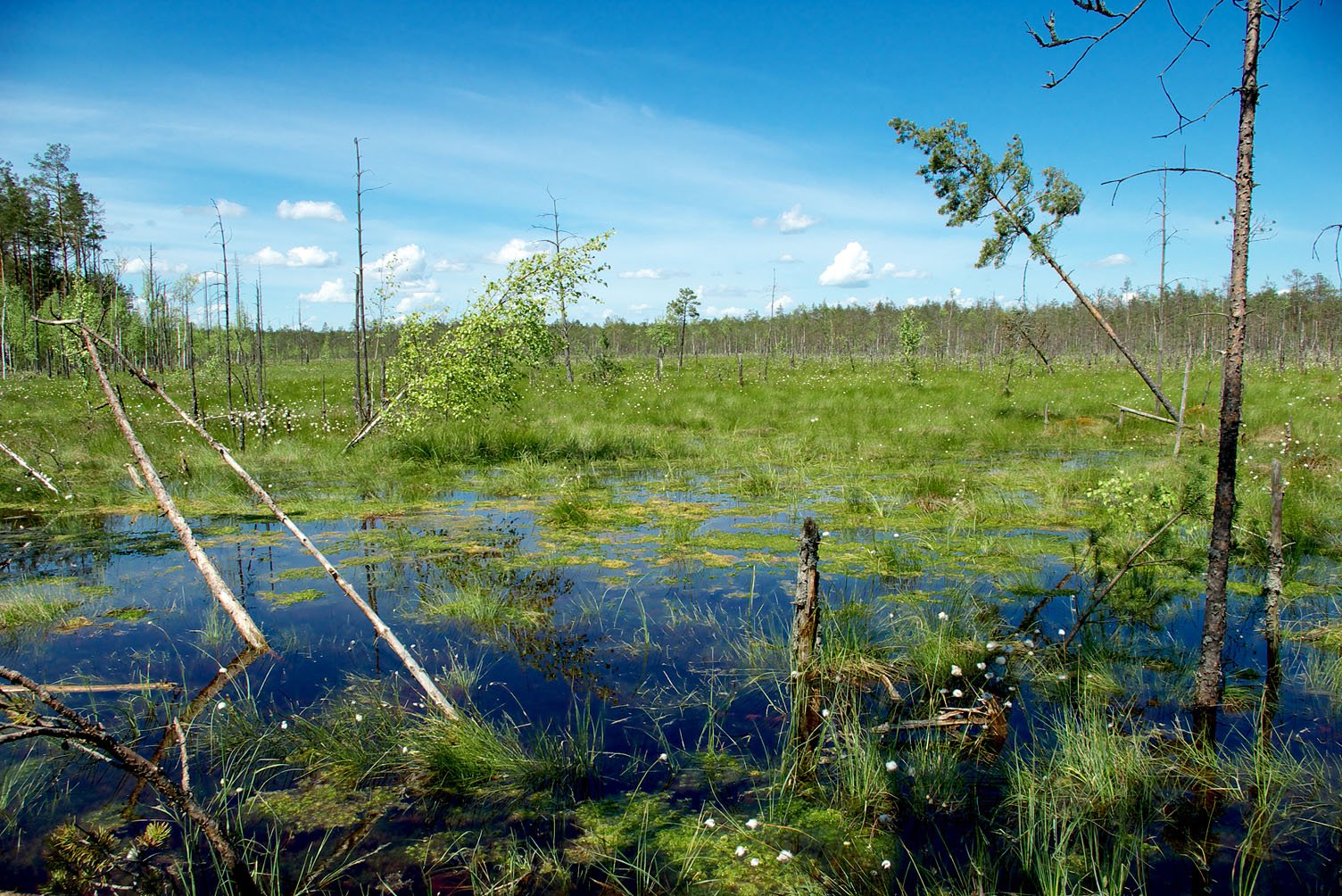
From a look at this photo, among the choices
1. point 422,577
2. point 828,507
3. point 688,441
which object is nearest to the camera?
point 422,577

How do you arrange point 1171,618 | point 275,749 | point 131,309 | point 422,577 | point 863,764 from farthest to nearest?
point 131,309 < point 422,577 < point 1171,618 < point 275,749 < point 863,764

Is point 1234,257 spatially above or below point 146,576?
above

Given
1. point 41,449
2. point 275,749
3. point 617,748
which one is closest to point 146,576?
point 275,749

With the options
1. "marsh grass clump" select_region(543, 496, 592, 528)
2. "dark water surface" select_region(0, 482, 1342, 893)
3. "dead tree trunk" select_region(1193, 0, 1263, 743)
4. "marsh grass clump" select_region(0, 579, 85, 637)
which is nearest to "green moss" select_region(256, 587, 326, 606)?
"dark water surface" select_region(0, 482, 1342, 893)

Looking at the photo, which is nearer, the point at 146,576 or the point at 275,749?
the point at 275,749

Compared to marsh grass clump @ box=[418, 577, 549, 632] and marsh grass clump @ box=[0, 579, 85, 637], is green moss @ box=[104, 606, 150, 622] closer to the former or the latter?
marsh grass clump @ box=[0, 579, 85, 637]

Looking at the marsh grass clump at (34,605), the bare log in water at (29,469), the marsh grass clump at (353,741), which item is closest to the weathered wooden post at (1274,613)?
the marsh grass clump at (353,741)

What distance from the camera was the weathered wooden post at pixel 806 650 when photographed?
4730 millimetres

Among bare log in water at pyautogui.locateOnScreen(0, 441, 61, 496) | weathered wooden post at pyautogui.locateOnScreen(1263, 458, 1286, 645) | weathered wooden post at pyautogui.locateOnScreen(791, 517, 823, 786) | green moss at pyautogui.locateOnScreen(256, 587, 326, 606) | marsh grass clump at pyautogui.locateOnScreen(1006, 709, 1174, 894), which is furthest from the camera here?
green moss at pyautogui.locateOnScreen(256, 587, 326, 606)

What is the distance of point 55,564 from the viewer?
27.3ft

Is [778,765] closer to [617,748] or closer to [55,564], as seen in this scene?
[617,748]

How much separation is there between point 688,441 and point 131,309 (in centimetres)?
5124

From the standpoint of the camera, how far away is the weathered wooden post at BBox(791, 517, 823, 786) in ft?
15.5

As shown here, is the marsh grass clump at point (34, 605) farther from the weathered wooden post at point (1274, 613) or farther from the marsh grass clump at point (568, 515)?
the weathered wooden post at point (1274, 613)
